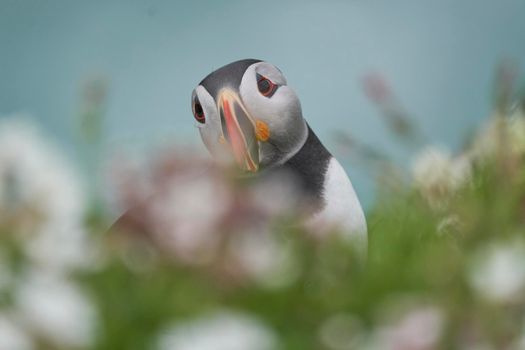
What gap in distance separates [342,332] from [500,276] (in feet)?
0.34

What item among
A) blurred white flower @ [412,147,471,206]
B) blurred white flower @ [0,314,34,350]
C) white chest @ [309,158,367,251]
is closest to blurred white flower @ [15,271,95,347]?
blurred white flower @ [0,314,34,350]

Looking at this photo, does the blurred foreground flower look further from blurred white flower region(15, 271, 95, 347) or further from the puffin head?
the puffin head

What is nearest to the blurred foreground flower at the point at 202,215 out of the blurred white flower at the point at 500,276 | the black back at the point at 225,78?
the blurred white flower at the point at 500,276

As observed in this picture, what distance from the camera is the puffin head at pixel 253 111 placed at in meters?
1.96

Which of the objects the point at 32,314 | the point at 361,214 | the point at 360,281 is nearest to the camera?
the point at 32,314

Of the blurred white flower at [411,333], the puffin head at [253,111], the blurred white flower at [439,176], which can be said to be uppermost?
the puffin head at [253,111]

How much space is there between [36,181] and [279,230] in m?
0.19

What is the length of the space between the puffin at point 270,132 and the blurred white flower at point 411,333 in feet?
4.34

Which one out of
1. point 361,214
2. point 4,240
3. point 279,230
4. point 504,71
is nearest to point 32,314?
point 4,240

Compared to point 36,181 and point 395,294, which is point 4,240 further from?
point 395,294

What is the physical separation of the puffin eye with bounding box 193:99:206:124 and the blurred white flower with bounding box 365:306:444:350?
157 centimetres

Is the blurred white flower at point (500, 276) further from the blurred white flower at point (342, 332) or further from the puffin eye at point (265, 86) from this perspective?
the puffin eye at point (265, 86)

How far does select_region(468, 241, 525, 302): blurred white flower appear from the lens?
1.69ft

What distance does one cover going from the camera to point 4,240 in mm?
550
